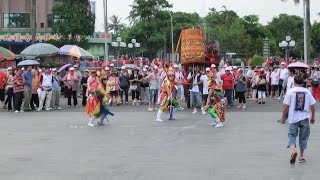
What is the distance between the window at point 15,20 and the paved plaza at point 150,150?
46.5 m

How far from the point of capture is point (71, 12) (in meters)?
53.8

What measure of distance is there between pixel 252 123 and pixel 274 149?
5.52 meters

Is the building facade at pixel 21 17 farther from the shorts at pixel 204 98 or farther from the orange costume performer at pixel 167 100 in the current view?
the orange costume performer at pixel 167 100

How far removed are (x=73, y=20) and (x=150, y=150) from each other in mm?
42829

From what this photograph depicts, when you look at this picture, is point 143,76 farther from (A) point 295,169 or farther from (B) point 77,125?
(A) point 295,169

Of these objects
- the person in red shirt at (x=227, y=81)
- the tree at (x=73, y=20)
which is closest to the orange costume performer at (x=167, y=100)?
the person in red shirt at (x=227, y=81)

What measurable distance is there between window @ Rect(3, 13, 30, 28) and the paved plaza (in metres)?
46.5

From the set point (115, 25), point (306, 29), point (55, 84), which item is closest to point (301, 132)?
point (55, 84)

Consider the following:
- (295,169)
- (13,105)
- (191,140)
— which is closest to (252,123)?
(191,140)

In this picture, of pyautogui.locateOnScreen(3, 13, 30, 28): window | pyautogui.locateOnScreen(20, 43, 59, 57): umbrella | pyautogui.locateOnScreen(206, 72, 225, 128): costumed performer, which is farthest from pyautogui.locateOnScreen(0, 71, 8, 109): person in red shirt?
pyautogui.locateOnScreen(3, 13, 30, 28): window

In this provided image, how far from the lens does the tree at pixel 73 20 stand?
5403 centimetres

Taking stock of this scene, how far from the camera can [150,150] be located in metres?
12.5

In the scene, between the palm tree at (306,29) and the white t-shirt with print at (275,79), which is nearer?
the white t-shirt with print at (275,79)

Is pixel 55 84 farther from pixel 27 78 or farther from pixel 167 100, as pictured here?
pixel 167 100
